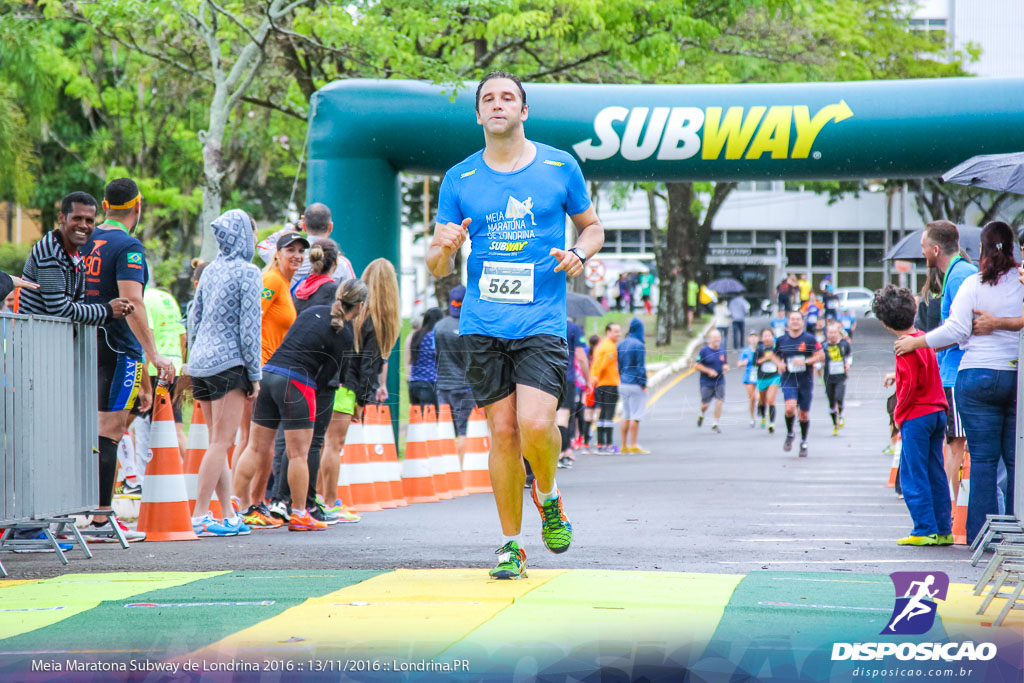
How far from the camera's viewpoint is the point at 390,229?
43.1 feet

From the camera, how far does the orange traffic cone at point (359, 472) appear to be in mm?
10406

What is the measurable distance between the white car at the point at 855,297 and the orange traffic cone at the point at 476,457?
117 ft

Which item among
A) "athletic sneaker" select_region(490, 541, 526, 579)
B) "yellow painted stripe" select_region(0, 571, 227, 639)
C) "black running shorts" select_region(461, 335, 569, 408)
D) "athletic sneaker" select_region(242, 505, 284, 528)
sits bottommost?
"athletic sneaker" select_region(242, 505, 284, 528)

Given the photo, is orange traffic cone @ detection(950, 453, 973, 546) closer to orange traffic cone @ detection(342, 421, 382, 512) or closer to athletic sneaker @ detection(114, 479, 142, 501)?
orange traffic cone @ detection(342, 421, 382, 512)

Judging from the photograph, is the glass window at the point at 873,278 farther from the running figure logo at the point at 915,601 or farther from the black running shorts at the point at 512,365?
the black running shorts at the point at 512,365

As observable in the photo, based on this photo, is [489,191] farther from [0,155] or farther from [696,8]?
[0,155]

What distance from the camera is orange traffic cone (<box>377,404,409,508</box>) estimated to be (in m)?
10.8

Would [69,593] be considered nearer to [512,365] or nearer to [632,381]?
[512,365]

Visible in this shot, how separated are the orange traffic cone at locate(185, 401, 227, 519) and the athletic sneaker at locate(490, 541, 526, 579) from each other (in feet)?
11.9

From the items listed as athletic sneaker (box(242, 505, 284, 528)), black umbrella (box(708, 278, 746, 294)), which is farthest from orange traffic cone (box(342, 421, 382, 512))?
black umbrella (box(708, 278, 746, 294))

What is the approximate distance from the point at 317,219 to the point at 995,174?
4.91 m

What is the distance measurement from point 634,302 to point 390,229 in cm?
3959

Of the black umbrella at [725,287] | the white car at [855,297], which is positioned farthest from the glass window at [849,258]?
the black umbrella at [725,287]

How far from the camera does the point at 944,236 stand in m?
8.32
